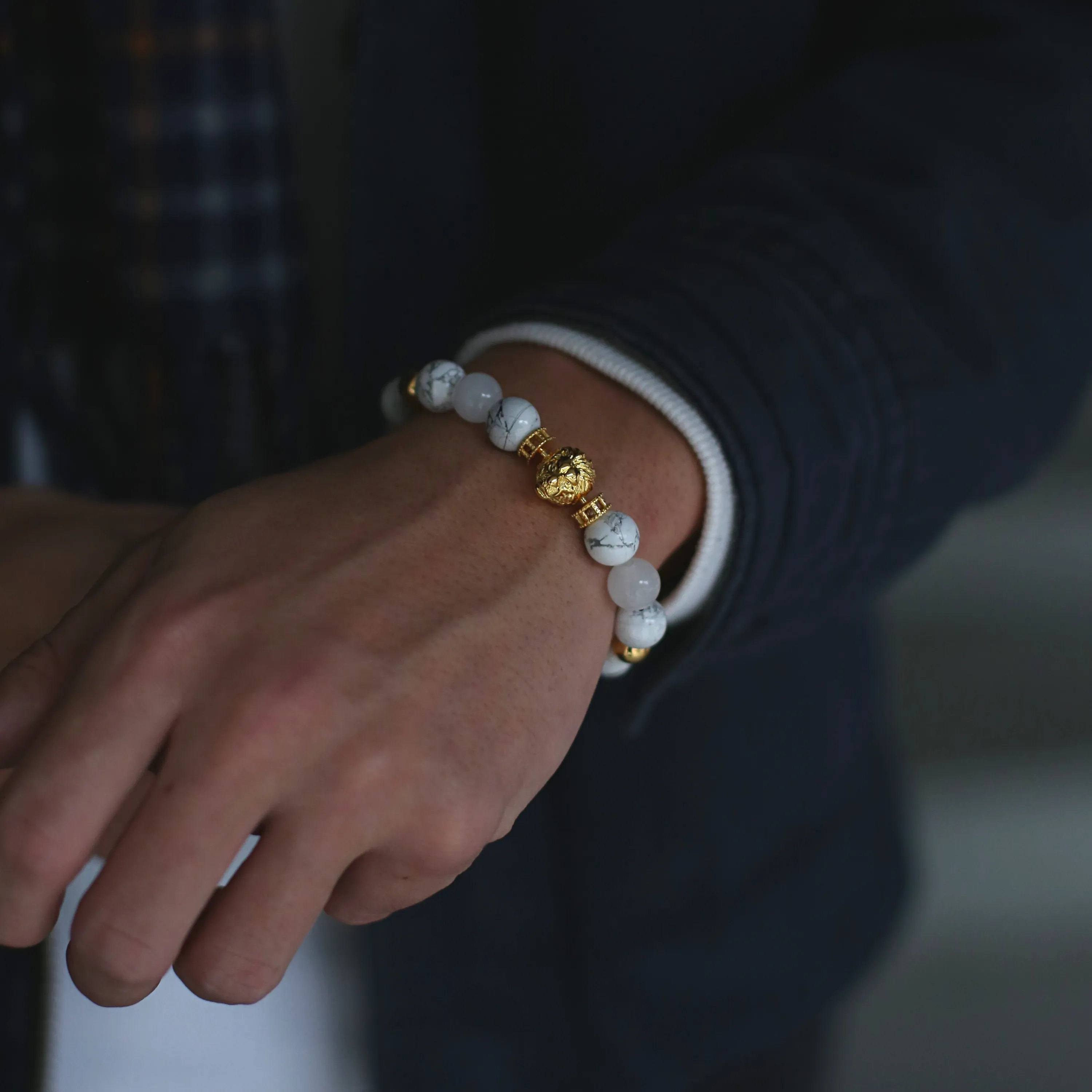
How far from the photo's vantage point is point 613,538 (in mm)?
Result: 362

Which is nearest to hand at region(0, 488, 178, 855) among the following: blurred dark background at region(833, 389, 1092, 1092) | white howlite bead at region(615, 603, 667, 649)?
white howlite bead at region(615, 603, 667, 649)

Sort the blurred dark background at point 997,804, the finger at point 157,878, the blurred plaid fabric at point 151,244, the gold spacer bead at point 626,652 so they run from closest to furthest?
the finger at point 157,878 < the gold spacer bead at point 626,652 < the blurred plaid fabric at point 151,244 < the blurred dark background at point 997,804

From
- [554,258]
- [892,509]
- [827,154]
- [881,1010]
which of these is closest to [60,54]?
[554,258]

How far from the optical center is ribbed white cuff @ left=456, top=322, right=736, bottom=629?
1.28 feet

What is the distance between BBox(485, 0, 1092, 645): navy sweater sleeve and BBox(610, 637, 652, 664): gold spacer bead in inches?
1.8

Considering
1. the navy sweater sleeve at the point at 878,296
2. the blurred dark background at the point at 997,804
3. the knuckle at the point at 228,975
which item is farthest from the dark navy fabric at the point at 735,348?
the blurred dark background at the point at 997,804

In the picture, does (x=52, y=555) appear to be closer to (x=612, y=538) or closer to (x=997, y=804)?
(x=612, y=538)

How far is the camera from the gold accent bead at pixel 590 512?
0.37 meters

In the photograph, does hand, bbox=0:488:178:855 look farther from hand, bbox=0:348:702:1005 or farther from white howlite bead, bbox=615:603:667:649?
white howlite bead, bbox=615:603:667:649

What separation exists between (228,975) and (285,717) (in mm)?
88

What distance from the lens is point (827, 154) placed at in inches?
18.3

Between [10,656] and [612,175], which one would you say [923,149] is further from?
[10,656]

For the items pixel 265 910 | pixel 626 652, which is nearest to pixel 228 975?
pixel 265 910

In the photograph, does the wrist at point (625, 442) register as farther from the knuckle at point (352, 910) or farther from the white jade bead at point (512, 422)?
the knuckle at point (352, 910)
